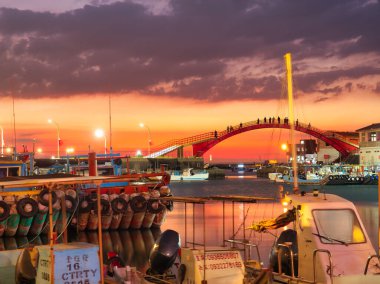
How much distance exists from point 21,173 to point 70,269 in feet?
70.7

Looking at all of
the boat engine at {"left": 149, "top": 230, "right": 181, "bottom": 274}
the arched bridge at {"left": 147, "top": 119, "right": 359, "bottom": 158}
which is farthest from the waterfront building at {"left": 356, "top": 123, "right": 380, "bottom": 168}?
the boat engine at {"left": 149, "top": 230, "right": 181, "bottom": 274}

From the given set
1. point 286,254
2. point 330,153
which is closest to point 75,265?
point 286,254

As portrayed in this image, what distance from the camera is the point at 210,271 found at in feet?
44.6

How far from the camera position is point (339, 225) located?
43.8ft

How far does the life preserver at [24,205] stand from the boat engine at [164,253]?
1501cm

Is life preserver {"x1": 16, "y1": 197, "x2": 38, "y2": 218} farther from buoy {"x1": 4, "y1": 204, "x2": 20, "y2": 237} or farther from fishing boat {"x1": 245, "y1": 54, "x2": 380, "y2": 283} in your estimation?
fishing boat {"x1": 245, "y1": 54, "x2": 380, "y2": 283}

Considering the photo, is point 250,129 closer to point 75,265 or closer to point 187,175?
point 187,175

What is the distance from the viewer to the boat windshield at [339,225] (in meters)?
13.2

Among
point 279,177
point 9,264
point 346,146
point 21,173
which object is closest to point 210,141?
point 279,177

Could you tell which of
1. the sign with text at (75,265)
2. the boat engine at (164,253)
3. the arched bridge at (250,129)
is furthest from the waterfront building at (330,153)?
the sign with text at (75,265)

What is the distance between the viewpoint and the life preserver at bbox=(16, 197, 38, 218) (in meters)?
30.2

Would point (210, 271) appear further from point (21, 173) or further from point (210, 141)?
point (210, 141)

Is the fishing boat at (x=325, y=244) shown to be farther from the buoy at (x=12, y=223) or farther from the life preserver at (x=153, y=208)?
the life preserver at (x=153, y=208)

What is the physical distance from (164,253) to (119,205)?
17324 mm
